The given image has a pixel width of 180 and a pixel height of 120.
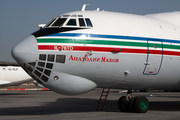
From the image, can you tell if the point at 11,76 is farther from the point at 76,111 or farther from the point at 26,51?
the point at 26,51

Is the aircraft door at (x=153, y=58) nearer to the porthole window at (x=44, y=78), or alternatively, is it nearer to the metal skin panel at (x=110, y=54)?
the metal skin panel at (x=110, y=54)

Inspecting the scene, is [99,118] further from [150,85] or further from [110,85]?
[150,85]

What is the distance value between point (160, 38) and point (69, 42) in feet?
15.0

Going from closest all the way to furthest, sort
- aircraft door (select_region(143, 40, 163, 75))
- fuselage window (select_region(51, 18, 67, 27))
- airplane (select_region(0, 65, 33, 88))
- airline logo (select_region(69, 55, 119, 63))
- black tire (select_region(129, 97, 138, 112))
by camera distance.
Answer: airline logo (select_region(69, 55, 119, 63))
fuselage window (select_region(51, 18, 67, 27))
aircraft door (select_region(143, 40, 163, 75))
black tire (select_region(129, 97, 138, 112))
airplane (select_region(0, 65, 33, 88))

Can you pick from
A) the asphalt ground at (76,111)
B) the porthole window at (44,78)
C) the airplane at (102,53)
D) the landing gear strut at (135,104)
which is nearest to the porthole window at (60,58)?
the airplane at (102,53)

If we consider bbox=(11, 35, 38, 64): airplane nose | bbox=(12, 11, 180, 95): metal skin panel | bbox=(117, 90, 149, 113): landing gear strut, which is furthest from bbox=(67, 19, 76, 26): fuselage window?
bbox=(117, 90, 149, 113): landing gear strut

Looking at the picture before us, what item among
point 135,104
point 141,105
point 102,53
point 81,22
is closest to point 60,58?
point 102,53

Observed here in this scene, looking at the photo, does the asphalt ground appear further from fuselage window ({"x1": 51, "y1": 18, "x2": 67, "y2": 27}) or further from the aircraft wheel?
fuselage window ({"x1": 51, "y1": 18, "x2": 67, "y2": 27})

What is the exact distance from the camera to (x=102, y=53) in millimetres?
12500

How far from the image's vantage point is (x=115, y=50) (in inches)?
500

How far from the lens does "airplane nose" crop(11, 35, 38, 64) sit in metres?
11.7

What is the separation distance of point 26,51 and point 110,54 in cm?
361

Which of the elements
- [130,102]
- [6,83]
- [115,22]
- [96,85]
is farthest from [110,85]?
[6,83]

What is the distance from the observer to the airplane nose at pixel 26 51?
11.7m
